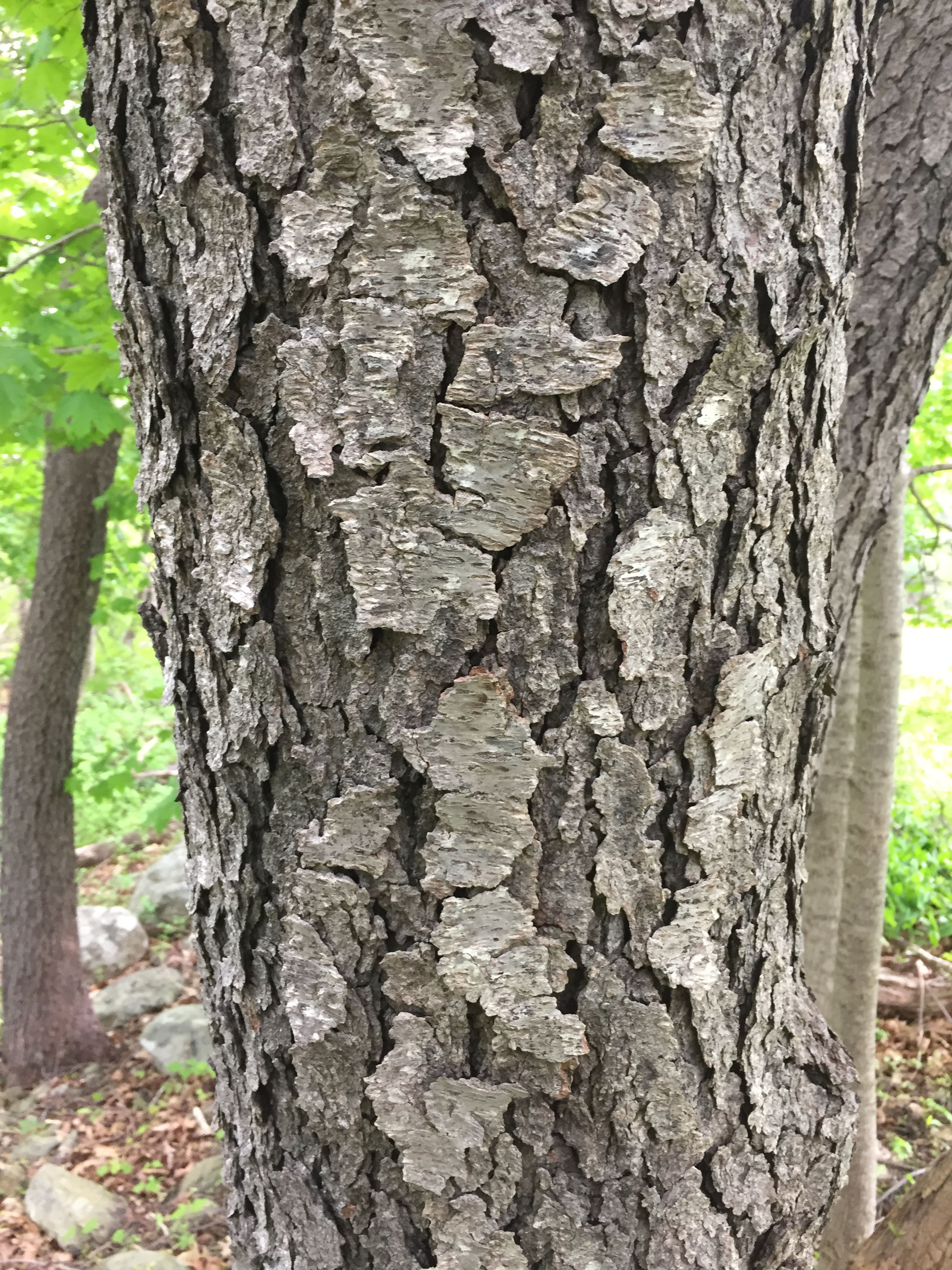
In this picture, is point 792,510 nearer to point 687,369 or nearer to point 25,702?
point 687,369

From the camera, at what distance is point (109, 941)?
673 cm

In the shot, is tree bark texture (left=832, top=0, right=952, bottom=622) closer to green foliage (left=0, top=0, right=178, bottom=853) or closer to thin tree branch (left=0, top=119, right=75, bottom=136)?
green foliage (left=0, top=0, right=178, bottom=853)

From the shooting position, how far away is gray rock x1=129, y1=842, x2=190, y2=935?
7285mm

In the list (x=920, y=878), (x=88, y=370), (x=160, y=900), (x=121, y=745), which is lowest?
(x=160, y=900)

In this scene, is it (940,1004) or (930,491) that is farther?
(930,491)

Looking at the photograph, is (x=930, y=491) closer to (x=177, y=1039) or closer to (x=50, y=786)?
(x=50, y=786)

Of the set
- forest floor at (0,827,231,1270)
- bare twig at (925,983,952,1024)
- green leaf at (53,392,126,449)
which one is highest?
green leaf at (53,392,126,449)

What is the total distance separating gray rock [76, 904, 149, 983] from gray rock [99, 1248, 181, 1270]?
3.19m

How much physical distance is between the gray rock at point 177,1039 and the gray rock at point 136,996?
1.69 ft

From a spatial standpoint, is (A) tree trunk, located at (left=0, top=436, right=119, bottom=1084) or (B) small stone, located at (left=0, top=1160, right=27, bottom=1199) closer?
(B) small stone, located at (left=0, top=1160, right=27, bottom=1199)

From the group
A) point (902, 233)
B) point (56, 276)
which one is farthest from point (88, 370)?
point (902, 233)

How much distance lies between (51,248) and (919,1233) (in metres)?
4.28

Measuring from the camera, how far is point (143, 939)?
6883 mm

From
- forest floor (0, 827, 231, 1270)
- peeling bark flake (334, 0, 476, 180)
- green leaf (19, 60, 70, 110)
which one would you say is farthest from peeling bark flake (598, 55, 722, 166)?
forest floor (0, 827, 231, 1270)
